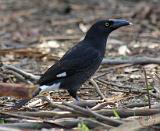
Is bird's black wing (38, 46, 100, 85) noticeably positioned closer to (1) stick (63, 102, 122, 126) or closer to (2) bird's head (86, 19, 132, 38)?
(2) bird's head (86, 19, 132, 38)

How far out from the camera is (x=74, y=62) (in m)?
6.73

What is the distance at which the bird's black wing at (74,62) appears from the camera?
6574 millimetres

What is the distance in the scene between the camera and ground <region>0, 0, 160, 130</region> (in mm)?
7238

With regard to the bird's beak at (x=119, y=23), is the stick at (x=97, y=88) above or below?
below

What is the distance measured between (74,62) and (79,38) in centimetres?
411

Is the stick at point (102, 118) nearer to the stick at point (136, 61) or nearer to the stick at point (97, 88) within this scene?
the stick at point (97, 88)

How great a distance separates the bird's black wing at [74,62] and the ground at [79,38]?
302 mm

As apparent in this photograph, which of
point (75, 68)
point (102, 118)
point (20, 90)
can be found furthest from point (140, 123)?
point (75, 68)

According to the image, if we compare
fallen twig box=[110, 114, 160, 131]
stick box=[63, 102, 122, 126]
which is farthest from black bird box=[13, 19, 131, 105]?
fallen twig box=[110, 114, 160, 131]

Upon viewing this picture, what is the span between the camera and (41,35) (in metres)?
11.3

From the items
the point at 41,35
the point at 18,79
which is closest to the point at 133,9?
the point at 41,35

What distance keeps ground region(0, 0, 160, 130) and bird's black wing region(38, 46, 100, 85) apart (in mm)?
302

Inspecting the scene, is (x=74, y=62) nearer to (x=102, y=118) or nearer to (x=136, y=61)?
(x=136, y=61)

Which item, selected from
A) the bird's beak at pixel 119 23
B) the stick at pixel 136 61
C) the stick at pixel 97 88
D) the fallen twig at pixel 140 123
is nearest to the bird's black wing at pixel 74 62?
the stick at pixel 97 88
